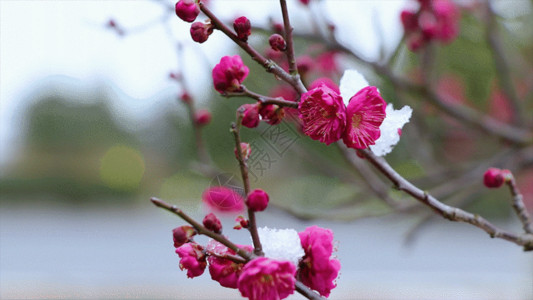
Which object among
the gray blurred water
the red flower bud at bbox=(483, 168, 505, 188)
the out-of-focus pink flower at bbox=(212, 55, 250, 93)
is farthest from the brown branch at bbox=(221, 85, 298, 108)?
the gray blurred water

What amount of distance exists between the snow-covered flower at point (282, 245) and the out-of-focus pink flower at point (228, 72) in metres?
0.16

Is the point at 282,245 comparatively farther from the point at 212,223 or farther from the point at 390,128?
the point at 390,128

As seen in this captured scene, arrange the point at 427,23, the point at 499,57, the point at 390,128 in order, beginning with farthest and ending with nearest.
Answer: the point at 499,57 < the point at 427,23 < the point at 390,128

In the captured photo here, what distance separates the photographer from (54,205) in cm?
1209

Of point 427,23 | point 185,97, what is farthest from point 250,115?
point 427,23

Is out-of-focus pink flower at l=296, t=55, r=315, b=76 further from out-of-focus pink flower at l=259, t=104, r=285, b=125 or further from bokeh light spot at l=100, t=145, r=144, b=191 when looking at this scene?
bokeh light spot at l=100, t=145, r=144, b=191

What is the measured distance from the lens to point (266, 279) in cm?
51

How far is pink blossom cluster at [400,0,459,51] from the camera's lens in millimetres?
1491

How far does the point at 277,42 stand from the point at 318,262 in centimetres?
24

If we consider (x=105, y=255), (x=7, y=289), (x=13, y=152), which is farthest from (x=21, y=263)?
(x=13, y=152)

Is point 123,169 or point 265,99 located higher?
point 123,169

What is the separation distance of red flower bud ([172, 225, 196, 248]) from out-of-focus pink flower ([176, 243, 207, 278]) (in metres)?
0.01

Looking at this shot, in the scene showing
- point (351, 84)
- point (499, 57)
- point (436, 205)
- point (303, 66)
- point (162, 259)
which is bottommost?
point (436, 205)

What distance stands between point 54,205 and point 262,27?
11940 mm
